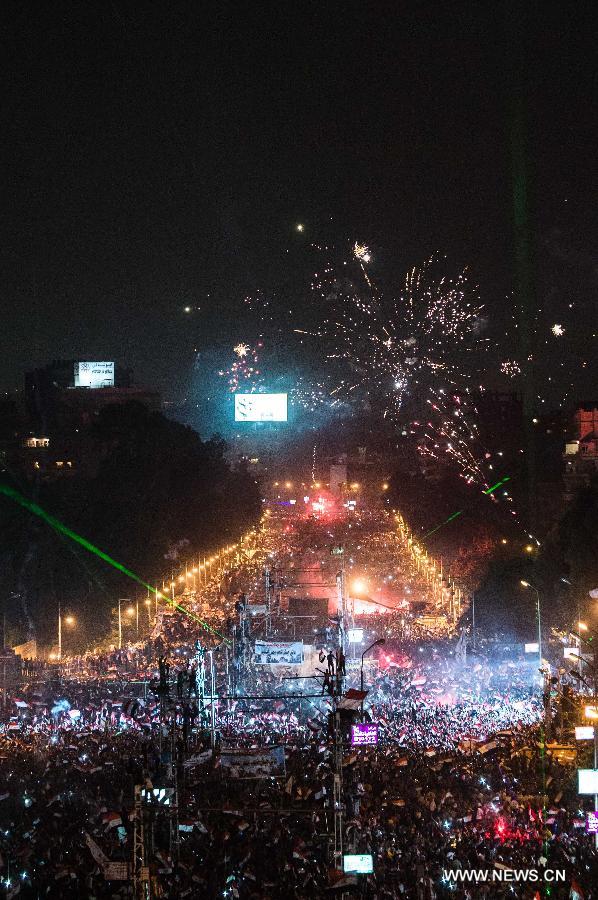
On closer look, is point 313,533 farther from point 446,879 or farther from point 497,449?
point 446,879

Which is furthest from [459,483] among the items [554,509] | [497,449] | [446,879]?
[446,879]

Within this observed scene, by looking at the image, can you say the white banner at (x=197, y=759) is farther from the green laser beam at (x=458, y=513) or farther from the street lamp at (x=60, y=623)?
the green laser beam at (x=458, y=513)

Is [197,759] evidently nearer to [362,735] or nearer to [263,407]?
[362,735]

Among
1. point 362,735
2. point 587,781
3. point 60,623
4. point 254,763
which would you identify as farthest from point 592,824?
point 60,623

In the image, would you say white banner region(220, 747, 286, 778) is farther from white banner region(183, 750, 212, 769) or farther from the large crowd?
white banner region(183, 750, 212, 769)

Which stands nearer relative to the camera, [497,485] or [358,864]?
[358,864]

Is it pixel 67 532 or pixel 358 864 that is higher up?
pixel 67 532

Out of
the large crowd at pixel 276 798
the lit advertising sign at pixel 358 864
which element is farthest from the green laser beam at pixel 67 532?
the lit advertising sign at pixel 358 864
